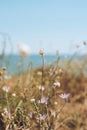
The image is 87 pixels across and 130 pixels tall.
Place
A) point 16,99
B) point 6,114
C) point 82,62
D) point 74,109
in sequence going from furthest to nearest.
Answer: point 82,62 → point 74,109 → point 16,99 → point 6,114

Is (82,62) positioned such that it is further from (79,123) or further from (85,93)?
(79,123)

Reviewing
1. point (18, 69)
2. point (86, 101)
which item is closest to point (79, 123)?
point (86, 101)

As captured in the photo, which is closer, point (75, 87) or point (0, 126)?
point (0, 126)

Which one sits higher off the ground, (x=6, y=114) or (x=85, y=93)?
(x=6, y=114)

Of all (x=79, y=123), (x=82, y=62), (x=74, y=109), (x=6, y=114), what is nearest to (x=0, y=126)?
(x=6, y=114)

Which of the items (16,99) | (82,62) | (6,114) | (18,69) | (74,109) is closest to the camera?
(6,114)

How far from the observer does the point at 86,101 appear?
13.5 ft

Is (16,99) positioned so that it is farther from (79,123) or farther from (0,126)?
(79,123)

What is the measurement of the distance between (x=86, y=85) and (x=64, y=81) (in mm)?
242

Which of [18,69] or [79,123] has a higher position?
[18,69]

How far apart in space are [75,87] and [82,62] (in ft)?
2.45

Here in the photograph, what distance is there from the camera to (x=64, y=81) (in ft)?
15.0

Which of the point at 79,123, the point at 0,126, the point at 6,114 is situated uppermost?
the point at 6,114

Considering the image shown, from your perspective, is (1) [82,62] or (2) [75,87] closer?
(2) [75,87]
